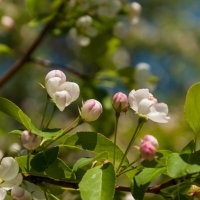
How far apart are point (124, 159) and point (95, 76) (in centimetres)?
111

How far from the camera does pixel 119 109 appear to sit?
4.11 ft

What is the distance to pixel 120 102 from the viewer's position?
125 cm

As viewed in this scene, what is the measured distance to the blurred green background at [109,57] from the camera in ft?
7.29

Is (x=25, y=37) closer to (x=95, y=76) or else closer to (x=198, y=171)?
(x=95, y=76)

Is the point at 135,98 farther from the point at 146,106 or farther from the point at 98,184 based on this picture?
the point at 98,184

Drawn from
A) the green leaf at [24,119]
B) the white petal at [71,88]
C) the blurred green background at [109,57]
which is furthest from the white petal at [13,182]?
the blurred green background at [109,57]

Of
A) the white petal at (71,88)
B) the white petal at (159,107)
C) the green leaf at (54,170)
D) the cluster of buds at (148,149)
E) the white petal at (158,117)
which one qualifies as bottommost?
the green leaf at (54,170)

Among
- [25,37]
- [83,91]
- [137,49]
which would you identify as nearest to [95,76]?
[83,91]

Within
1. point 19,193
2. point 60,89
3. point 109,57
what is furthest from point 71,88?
point 109,57

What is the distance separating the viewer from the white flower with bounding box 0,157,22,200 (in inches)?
45.4

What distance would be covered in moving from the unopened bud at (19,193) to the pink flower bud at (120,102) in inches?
10.3

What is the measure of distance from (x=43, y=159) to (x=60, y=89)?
165 mm

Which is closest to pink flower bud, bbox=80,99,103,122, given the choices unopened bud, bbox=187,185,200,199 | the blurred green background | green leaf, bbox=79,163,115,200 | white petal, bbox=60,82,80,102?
white petal, bbox=60,82,80,102

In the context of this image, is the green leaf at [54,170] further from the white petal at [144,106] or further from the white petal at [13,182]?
the white petal at [144,106]
